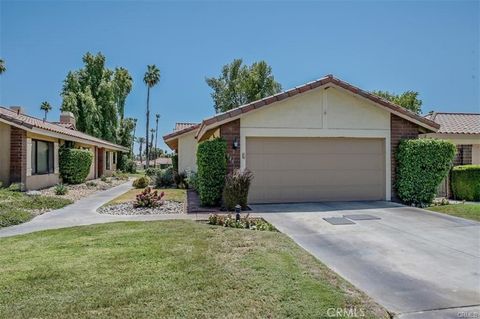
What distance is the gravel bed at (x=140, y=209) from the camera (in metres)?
10.8

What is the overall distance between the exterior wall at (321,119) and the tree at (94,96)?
29134 millimetres

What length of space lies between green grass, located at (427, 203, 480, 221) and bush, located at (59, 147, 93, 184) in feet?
63.8

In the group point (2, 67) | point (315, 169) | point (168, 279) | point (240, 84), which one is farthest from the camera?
point (2, 67)

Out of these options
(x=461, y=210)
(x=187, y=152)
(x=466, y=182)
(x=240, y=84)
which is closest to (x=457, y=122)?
(x=466, y=182)

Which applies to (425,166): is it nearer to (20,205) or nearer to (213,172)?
(213,172)

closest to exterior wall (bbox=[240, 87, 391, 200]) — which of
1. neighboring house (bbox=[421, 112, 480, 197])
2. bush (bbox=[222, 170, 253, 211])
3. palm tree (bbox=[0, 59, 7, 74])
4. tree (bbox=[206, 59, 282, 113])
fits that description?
bush (bbox=[222, 170, 253, 211])

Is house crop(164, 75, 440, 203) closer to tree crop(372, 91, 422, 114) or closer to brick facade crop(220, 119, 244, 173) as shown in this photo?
brick facade crop(220, 119, 244, 173)

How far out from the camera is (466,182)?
1400 centimetres

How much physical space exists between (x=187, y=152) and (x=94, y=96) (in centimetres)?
2195

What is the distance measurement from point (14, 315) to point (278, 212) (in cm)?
776

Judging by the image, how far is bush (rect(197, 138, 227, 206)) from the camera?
11.2 m

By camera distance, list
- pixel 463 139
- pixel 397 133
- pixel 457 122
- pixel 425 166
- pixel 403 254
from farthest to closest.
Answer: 1. pixel 457 122
2. pixel 463 139
3. pixel 397 133
4. pixel 425 166
5. pixel 403 254

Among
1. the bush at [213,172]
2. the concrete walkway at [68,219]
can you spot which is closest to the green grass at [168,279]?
the concrete walkway at [68,219]

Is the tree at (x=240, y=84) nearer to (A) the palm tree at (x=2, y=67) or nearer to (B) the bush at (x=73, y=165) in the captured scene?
(B) the bush at (x=73, y=165)
